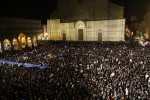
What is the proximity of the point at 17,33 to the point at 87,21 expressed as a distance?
17.4 m

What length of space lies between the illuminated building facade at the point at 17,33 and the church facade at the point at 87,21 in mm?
5479

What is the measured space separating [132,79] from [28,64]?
12320mm

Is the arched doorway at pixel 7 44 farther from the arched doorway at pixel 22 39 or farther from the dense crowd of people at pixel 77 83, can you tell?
the dense crowd of people at pixel 77 83

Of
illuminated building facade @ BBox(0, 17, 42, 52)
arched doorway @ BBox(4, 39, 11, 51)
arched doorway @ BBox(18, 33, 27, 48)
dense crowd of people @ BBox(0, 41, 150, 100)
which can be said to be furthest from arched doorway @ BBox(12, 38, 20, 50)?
dense crowd of people @ BBox(0, 41, 150, 100)

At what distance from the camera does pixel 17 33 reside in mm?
44781

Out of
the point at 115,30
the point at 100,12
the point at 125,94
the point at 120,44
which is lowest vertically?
the point at 125,94

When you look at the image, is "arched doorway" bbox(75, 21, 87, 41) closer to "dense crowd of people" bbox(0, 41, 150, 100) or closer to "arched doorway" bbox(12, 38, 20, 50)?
"arched doorway" bbox(12, 38, 20, 50)

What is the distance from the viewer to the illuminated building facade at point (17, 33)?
4009 cm

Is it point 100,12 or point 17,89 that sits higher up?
point 100,12

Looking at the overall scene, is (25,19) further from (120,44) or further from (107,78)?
(107,78)

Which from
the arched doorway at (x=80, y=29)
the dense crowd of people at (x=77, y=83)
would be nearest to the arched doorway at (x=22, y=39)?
the arched doorway at (x=80, y=29)

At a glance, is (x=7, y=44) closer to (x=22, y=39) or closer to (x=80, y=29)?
(x=22, y=39)

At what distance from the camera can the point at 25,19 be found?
49.5 metres

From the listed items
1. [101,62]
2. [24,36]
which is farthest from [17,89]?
[24,36]
